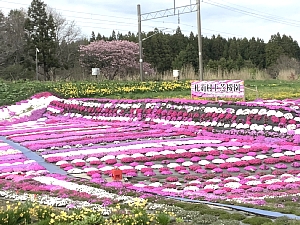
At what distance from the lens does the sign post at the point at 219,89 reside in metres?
19.0

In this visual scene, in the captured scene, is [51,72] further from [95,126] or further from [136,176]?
[136,176]

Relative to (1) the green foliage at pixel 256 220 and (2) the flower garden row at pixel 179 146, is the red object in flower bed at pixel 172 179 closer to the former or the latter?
(2) the flower garden row at pixel 179 146

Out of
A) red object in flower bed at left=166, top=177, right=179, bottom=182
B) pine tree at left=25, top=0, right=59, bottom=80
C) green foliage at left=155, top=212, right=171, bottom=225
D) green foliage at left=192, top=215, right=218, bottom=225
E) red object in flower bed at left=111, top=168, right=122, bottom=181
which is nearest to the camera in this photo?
green foliage at left=155, top=212, right=171, bottom=225

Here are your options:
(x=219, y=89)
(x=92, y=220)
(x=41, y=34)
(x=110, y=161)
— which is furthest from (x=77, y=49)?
(x=92, y=220)

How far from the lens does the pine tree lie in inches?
1997

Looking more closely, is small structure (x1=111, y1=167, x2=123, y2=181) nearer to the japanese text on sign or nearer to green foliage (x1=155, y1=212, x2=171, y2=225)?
green foliage (x1=155, y1=212, x2=171, y2=225)

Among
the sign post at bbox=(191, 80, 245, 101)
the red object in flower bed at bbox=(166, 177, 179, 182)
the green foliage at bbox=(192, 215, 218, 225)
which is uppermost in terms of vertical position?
the sign post at bbox=(191, 80, 245, 101)

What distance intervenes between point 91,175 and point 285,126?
708 centimetres

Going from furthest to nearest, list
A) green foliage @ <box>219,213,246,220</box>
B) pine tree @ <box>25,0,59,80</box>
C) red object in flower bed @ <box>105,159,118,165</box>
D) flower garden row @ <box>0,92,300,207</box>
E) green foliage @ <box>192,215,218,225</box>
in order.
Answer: pine tree @ <box>25,0,59,80</box> < red object in flower bed @ <box>105,159,118,165</box> < flower garden row @ <box>0,92,300,207</box> < green foliage @ <box>219,213,246,220</box> < green foliage @ <box>192,215,218,225</box>

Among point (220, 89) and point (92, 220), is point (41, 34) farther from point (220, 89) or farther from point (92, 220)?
point (92, 220)

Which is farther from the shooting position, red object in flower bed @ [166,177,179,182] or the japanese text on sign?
the japanese text on sign

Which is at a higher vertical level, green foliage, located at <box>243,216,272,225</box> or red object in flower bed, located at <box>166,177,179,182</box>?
green foliage, located at <box>243,216,272,225</box>

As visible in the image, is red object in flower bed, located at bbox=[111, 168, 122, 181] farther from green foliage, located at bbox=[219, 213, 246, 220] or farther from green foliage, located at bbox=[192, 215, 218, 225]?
green foliage, located at bbox=[219, 213, 246, 220]

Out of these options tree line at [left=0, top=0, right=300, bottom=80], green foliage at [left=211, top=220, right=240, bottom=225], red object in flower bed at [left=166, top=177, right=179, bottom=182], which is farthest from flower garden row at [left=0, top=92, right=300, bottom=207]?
tree line at [left=0, top=0, right=300, bottom=80]
